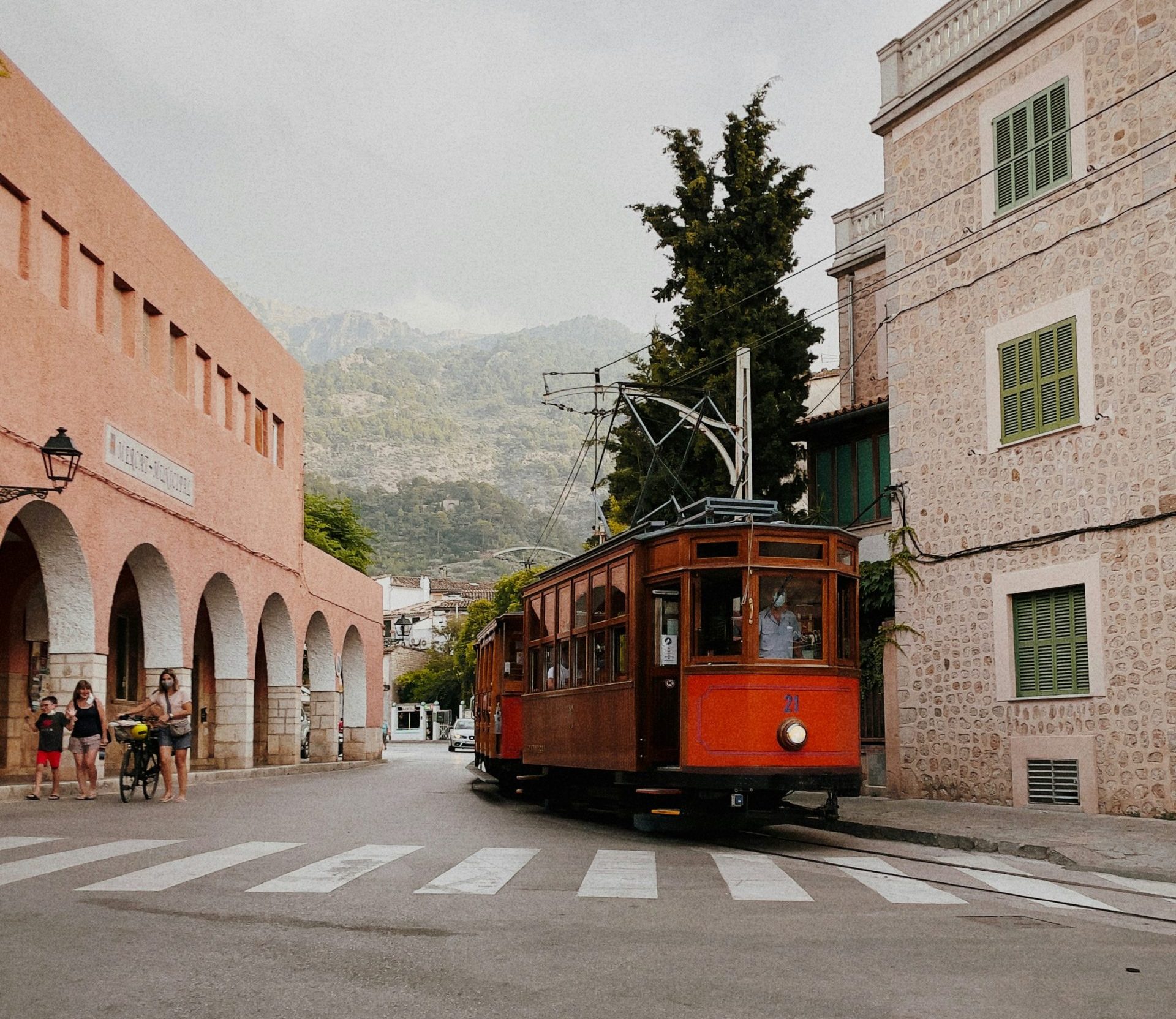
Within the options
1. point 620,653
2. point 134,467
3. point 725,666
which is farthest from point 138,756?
point 725,666

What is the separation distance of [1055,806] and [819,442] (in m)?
9.47

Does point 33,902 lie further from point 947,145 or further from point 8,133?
point 947,145

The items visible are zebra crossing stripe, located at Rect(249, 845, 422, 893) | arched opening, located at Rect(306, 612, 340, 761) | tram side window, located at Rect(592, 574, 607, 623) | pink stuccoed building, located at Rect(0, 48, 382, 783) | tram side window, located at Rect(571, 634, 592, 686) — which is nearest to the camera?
zebra crossing stripe, located at Rect(249, 845, 422, 893)

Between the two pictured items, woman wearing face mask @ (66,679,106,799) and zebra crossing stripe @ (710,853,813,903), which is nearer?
zebra crossing stripe @ (710,853,813,903)

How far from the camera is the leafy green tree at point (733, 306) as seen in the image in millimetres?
25109

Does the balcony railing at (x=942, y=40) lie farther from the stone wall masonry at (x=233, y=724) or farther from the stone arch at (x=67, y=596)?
the stone wall masonry at (x=233, y=724)

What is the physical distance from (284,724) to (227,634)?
14.9 feet

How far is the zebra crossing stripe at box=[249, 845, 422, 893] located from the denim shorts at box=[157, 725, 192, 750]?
7.51m

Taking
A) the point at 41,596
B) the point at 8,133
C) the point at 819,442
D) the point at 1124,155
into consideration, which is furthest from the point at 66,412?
the point at 1124,155

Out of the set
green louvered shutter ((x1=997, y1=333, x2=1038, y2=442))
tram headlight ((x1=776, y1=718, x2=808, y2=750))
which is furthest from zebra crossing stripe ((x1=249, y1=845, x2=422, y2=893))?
green louvered shutter ((x1=997, y1=333, x2=1038, y2=442))

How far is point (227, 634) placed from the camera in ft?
92.3

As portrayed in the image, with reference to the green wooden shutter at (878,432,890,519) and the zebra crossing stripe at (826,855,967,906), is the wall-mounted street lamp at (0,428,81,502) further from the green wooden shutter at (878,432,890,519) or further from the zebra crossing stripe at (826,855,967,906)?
the green wooden shutter at (878,432,890,519)

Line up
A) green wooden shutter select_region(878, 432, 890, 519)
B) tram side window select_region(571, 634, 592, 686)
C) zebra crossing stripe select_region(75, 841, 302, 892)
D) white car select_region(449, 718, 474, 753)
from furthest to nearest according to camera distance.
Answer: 1. white car select_region(449, 718, 474, 753)
2. green wooden shutter select_region(878, 432, 890, 519)
3. tram side window select_region(571, 634, 592, 686)
4. zebra crossing stripe select_region(75, 841, 302, 892)

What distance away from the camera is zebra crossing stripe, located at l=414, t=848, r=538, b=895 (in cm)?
871
